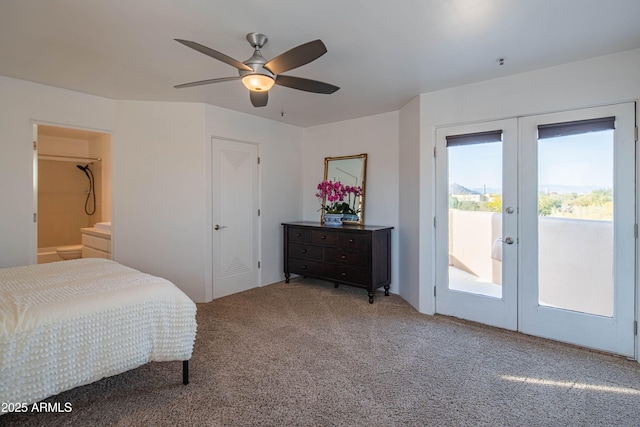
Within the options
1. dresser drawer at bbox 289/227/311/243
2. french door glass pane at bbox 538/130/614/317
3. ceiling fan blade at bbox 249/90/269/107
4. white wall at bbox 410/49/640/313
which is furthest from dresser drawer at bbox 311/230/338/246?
french door glass pane at bbox 538/130/614/317

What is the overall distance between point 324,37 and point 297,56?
449 millimetres

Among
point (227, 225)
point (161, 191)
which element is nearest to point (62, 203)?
point (161, 191)

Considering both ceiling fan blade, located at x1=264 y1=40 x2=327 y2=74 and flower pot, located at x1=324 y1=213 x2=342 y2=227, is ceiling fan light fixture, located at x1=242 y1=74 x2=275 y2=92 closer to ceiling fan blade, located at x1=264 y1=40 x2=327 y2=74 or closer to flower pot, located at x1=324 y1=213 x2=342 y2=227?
ceiling fan blade, located at x1=264 y1=40 x2=327 y2=74

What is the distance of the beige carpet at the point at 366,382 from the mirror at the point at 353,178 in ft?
5.45

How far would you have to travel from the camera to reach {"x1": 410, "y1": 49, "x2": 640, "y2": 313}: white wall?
8.49 feet

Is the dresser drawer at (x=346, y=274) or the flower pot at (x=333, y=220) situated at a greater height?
the flower pot at (x=333, y=220)

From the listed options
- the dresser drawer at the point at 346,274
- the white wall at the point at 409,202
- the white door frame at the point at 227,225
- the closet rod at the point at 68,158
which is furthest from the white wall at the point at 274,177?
the closet rod at the point at 68,158

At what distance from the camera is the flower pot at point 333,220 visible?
446cm

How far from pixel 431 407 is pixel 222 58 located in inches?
98.5

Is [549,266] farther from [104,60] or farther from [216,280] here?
[104,60]

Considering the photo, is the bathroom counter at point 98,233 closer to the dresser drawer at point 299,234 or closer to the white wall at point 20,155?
the white wall at point 20,155

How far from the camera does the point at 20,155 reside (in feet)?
10.5

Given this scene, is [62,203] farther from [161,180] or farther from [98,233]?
[161,180]

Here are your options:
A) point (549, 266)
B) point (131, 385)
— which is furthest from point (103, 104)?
point (549, 266)
